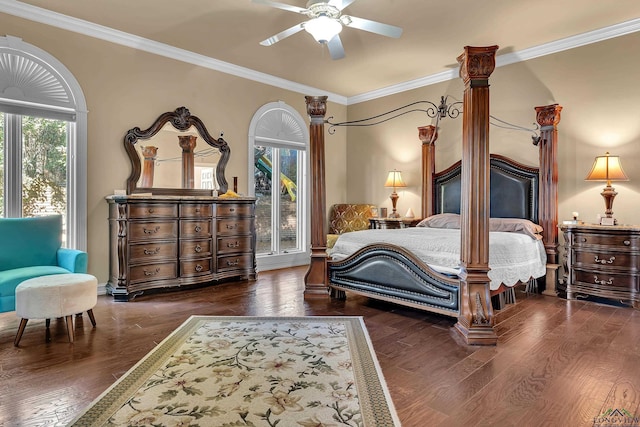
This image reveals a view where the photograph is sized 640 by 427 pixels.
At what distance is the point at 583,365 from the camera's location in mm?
2477

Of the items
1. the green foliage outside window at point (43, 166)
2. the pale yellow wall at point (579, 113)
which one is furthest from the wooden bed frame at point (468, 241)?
the green foliage outside window at point (43, 166)

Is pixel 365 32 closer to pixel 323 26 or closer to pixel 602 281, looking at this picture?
Result: pixel 323 26

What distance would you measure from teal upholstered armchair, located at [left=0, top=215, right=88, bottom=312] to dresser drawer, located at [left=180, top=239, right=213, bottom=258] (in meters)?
1.20

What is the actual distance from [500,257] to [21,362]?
12.5 ft

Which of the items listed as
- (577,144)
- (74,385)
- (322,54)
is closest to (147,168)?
(322,54)

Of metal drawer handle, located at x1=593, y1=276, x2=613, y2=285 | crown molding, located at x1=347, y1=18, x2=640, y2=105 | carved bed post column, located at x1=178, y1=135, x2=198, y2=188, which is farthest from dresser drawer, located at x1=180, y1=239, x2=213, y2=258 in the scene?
metal drawer handle, located at x1=593, y1=276, x2=613, y2=285

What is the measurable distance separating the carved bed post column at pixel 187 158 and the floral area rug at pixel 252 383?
8.14 ft

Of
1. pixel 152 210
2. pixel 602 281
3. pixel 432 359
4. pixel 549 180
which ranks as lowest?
pixel 432 359

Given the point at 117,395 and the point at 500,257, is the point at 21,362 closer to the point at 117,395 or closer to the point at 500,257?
the point at 117,395

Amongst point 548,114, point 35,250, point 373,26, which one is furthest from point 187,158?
point 548,114

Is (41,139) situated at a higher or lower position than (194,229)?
higher

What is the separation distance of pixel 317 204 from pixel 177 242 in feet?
5.77

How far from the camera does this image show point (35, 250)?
11.7ft

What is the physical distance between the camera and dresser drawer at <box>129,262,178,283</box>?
4.25m
